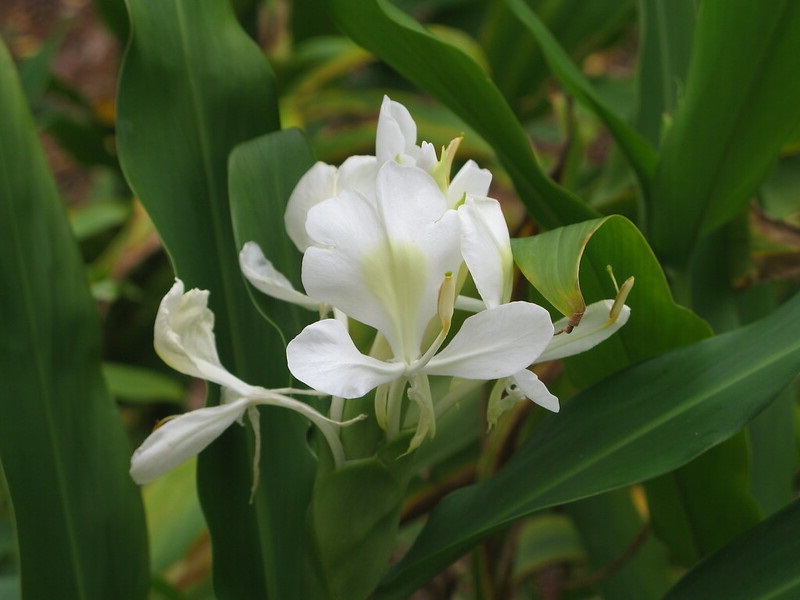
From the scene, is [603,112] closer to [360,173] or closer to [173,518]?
[360,173]

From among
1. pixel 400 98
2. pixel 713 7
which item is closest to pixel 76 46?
pixel 400 98

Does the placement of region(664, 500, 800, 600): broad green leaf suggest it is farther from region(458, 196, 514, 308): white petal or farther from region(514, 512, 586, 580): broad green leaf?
region(514, 512, 586, 580): broad green leaf

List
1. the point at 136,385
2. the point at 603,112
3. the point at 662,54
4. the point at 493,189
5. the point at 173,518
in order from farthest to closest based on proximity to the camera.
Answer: the point at 493,189 → the point at 136,385 → the point at 173,518 → the point at 662,54 → the point at 603,112

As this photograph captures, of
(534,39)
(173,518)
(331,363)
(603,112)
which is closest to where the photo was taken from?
(331,363)

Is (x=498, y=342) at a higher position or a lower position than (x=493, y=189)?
higher

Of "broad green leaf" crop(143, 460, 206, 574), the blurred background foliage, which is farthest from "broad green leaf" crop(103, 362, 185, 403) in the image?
"broad green leaf" crop(143, 460, 206, 574)

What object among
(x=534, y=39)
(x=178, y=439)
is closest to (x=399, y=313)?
(x=178, y=439)

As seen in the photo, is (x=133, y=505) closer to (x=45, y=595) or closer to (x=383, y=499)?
(x=45, y=595)
